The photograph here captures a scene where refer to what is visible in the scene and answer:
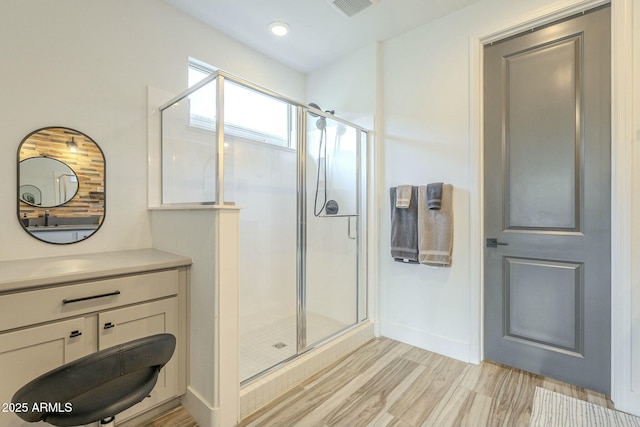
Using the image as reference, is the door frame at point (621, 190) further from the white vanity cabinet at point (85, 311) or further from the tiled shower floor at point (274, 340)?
the white vanity cabinet at point (85, 311)

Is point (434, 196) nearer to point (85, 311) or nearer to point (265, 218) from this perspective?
point (265, 218)

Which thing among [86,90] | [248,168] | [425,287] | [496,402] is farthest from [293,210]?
[496,402]

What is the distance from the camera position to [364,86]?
2746 millimetres

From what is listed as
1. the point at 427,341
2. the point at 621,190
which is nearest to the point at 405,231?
the point at 427,341

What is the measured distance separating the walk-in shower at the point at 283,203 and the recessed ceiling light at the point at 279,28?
815 millimetres

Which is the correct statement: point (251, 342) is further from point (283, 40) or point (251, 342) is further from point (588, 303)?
point (283, 40)

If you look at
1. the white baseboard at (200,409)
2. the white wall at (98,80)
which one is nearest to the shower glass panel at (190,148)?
the white wall at (98,80)

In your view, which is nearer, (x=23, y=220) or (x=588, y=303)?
(x=23, y=220)

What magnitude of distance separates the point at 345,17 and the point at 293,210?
1609 mm

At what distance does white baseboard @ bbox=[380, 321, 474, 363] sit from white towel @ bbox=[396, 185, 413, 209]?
3.54 ft

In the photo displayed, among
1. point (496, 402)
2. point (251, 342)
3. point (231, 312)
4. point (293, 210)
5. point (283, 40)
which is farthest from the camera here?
point (283, 40)

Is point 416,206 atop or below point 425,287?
atop

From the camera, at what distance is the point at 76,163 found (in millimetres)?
1796

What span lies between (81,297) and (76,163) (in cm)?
94
